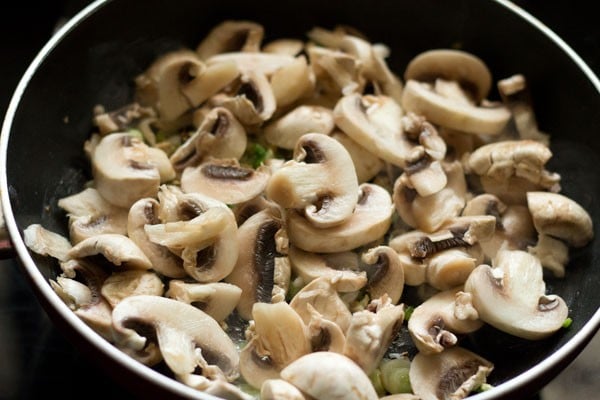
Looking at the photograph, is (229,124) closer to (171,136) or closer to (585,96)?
(171,136)

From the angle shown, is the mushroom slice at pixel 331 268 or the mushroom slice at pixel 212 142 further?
the mushroom slice at pixel 212 142

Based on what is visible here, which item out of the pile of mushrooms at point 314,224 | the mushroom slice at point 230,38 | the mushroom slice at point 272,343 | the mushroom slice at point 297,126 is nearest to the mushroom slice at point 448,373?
the pile of mushrooms at point 314,224

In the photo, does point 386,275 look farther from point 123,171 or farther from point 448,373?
point 123,171

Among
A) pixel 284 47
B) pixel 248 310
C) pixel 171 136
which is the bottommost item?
pixel 248 310

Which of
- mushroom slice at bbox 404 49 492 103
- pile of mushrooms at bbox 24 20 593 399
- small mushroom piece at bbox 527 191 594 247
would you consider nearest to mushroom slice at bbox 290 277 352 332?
pile of mushrooms at bbox 24 20 593 399

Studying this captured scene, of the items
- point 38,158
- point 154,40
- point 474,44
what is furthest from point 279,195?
point 474,44

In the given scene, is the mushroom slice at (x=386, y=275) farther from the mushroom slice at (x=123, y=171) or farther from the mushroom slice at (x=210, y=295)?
the mushroom slice at (x=123, y=171)
